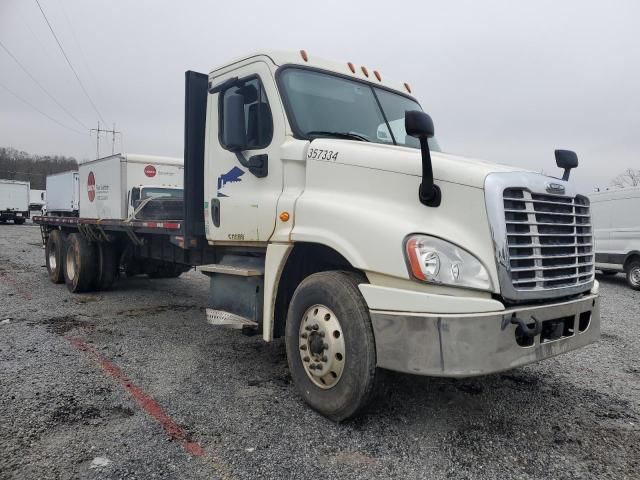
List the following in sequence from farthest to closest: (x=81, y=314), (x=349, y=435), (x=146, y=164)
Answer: (x=146, y=164), (x=81, y=314), (x=349, y=435)

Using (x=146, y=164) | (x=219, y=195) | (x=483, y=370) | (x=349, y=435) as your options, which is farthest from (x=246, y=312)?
(x=146, y=164)

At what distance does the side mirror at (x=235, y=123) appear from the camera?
4.08 m

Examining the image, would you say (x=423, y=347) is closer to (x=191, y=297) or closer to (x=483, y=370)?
(x=483, y=370)

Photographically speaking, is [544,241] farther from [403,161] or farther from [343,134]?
[343,134]

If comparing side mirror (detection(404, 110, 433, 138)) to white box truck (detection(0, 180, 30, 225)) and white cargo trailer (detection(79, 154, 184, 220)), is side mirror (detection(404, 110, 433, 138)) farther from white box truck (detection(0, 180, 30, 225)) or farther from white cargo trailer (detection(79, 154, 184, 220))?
white box truck (detection(0, 180, 30, 225))

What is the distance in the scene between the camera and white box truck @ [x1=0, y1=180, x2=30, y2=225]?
36834 mm

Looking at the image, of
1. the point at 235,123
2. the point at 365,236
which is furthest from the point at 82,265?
the point at 365,236

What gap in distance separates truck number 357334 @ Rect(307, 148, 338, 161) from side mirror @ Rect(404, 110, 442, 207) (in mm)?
774

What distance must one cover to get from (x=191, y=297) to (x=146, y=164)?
269 centimetres

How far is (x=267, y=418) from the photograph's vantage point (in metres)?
3.56

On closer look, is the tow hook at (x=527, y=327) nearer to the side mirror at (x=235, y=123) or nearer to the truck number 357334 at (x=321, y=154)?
the truck number 357334 at (x=321, y=154)

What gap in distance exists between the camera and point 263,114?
4164 mm

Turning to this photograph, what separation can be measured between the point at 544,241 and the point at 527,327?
624 mm

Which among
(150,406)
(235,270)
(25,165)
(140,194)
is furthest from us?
(25,165)
